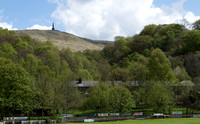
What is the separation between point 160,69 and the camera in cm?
6906

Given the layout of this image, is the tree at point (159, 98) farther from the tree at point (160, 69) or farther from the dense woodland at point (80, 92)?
the tree at point (160, 69)

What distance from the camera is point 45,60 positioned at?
283ft

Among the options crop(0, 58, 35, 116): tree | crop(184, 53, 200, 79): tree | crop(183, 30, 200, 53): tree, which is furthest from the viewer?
crop(183, 30, 200, 53): tree

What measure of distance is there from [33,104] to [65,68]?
40.4 meters

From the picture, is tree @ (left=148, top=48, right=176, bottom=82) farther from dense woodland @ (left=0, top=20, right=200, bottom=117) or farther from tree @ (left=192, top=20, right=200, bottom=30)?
tree @ (left=192, top=20, right=200, bottom=30)

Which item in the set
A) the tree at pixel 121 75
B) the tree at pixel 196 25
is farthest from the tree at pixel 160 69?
the tree at pixel 196 25

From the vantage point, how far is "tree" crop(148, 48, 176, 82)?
68375mm

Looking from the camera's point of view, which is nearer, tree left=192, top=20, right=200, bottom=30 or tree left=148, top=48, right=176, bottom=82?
tree left=148, top=48, right=176, bottom=82

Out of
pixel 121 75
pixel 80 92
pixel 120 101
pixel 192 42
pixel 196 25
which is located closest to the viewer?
pixel 120 101

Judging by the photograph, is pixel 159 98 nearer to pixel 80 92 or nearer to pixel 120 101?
pixel 120 101

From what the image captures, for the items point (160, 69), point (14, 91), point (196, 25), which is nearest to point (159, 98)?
point (160, 69)

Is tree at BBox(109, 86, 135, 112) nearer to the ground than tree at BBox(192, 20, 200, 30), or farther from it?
nearer to the ground

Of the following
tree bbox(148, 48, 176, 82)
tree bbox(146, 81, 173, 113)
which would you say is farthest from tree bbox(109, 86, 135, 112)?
tree bbox(148, 48, 176, 82)

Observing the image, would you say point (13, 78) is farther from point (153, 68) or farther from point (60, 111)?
point (153, 68)
